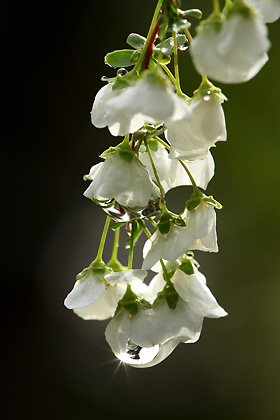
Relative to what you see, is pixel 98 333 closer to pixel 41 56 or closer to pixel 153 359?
pixel 41 56

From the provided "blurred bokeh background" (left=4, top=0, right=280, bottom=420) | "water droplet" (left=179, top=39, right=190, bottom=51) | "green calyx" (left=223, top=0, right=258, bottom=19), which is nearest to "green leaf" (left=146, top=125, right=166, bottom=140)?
"water droplet" (left=179, top=39, right=190, bottom=51)

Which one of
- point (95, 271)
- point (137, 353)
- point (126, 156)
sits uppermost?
point (126, 156)

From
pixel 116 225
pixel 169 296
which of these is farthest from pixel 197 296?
pixel 116 225

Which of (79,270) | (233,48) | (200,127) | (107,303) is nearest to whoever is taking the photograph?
(233,48)

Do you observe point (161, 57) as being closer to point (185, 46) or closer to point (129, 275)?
point (185, 46)

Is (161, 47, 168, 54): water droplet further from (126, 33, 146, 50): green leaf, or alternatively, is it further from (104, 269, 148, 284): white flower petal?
(104, 269, 148, 284): white flower petal

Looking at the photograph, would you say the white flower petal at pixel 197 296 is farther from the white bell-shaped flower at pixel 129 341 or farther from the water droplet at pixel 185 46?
the water droplet at pixel 185 46

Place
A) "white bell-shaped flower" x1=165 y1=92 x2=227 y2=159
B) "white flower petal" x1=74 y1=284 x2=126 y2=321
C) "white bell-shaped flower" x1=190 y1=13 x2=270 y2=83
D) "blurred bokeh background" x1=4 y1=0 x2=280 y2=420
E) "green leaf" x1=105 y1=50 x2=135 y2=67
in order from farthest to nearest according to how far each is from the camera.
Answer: "blurred bokeh background" x1=4 y1=0 x2=280 y2=420
"white flower petal" x1=74 y1=284 x2=126 y2=321
"green leaf" x1=105 y1=50 x2=135 y2=67
"white bell-shaped flower" x1=165 y1=92 x2=227 y2=159
"white bell-shaped flower" x1=190 y1=13 x2=270 y2=83
